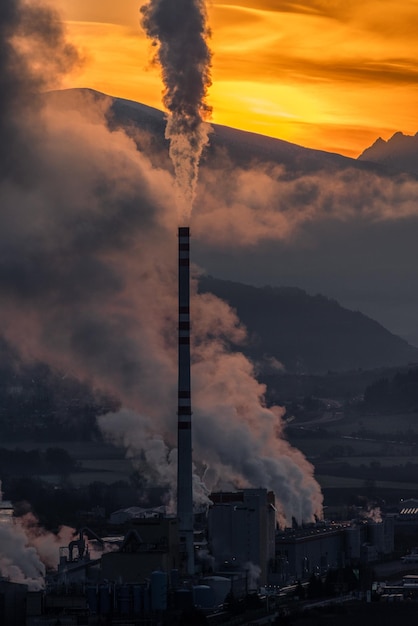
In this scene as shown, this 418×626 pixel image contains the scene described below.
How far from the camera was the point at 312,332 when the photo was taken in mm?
186125

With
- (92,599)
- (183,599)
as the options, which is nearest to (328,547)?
(183,599)

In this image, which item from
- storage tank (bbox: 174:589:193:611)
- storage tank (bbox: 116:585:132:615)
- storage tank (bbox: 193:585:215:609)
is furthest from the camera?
storage tank (bbox: 193:585:215:609)

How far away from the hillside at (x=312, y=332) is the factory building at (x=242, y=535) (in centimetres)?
11094

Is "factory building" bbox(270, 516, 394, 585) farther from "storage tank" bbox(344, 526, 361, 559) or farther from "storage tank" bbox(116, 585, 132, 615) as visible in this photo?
"storage tank" bbox(116, 585, 132, 615)

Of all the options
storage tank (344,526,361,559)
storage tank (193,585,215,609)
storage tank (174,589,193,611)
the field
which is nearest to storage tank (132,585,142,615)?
storage tank (174,589,193,611)

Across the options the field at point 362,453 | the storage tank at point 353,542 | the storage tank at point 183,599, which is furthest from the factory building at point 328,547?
the field at point 362,453

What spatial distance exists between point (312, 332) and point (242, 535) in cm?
12570

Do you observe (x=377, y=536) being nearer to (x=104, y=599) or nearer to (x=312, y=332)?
(x=104, y=599)

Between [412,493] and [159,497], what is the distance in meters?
18.2

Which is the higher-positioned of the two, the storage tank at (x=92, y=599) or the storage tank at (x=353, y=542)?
the storage tank at (x=353, y=542)

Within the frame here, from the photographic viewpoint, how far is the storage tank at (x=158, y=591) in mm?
50156

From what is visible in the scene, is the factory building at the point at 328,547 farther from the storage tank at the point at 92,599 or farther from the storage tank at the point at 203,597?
the storage tank at the point at 92,599

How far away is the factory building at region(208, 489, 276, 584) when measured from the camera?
60.2 metres

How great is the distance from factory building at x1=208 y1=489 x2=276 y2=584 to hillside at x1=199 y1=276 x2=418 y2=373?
110945mm
